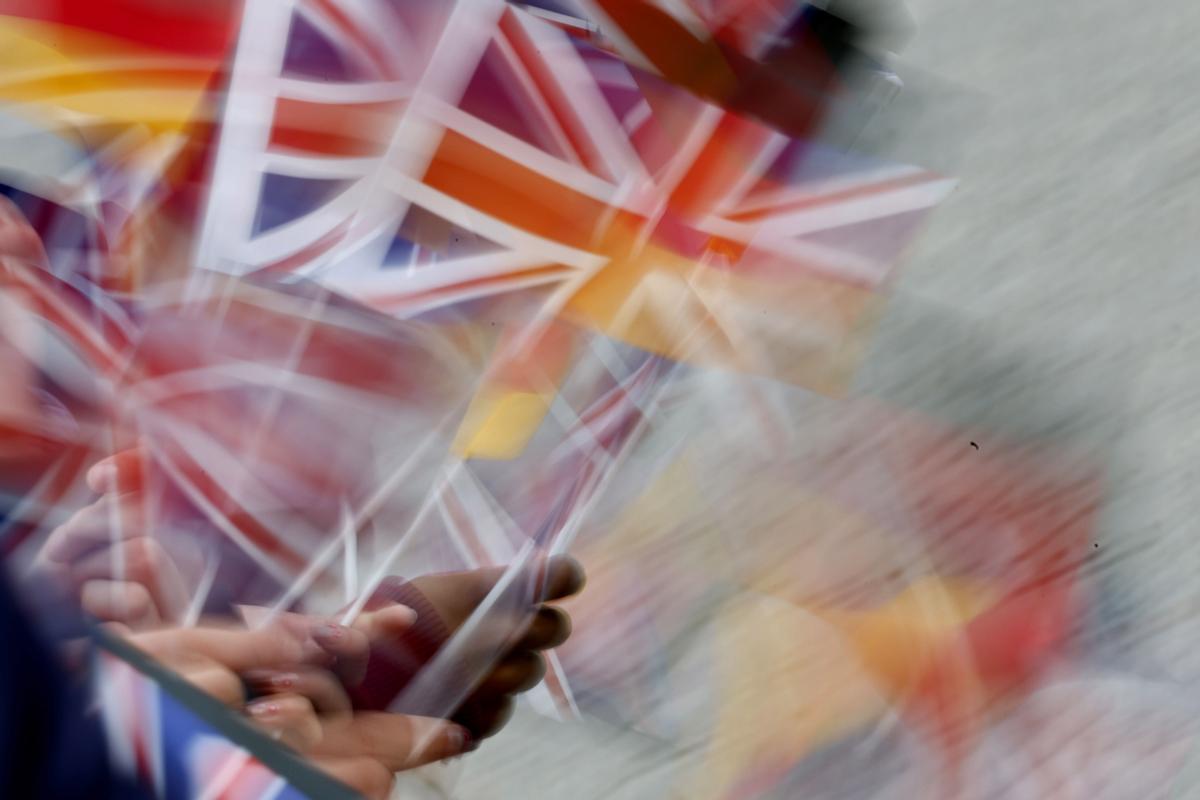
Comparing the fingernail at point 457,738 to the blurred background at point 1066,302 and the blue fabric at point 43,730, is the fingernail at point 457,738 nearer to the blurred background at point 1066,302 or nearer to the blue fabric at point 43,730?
the blurred background at point 1066,302

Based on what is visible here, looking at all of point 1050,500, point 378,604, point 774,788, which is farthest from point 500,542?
point 1050,500

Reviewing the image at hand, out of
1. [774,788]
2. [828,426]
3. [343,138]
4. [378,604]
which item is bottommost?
[774,788]

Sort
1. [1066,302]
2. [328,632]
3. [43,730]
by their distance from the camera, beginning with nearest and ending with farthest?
[43,730] → [328,632] → [1066,302]

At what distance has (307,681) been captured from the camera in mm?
426

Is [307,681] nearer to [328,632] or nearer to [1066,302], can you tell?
[328,632]

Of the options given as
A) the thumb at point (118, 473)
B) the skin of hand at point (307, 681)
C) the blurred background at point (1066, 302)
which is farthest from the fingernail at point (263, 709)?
the blurred background at point (1066, 302)

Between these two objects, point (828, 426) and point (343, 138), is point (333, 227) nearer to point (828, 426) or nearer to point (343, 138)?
point (343, 138)

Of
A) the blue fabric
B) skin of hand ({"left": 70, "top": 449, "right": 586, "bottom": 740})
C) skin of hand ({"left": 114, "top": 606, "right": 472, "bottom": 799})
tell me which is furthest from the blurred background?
the blue fabric

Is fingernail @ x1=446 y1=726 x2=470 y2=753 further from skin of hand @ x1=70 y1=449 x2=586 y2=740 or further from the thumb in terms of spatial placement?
the thumb

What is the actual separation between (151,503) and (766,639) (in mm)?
356

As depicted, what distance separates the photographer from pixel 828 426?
0.67 metres

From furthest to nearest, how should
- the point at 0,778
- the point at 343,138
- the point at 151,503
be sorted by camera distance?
the point at 343,138
the point at 151,503
the point at 0,778

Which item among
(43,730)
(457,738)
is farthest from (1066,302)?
(43,730)

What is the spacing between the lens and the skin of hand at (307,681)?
390 millimetres
